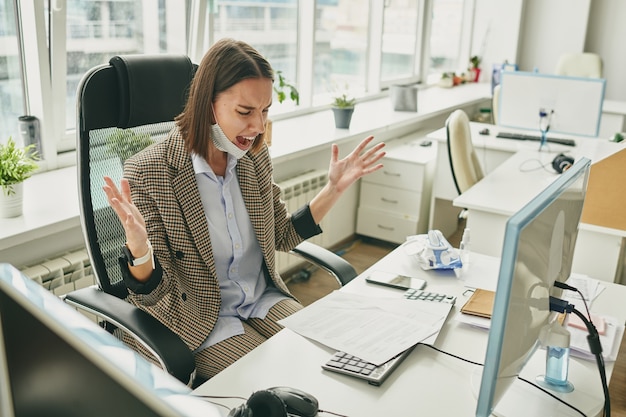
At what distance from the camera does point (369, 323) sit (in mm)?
1477

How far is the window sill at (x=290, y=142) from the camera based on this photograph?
2.03 meters

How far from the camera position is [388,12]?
4.98 meters

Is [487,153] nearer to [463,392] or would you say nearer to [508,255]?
[463,392]

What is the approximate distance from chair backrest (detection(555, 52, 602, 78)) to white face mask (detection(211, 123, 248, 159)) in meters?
4.95

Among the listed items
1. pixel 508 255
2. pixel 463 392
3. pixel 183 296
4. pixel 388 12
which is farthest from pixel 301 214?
pixel 388 12

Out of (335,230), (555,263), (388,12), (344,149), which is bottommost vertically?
(335,230)

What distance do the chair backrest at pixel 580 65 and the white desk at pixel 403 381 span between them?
5.07 meters

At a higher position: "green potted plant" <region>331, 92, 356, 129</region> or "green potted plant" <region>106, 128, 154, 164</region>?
"green potted plant" <region>106, 128, 154, 164</region>

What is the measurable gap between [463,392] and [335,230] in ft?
8.24

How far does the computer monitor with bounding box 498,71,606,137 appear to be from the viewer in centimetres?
360

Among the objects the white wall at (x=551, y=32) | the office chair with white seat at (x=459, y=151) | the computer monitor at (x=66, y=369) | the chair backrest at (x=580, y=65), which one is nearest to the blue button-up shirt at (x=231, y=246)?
the computer monitor at (x=66, y=369)

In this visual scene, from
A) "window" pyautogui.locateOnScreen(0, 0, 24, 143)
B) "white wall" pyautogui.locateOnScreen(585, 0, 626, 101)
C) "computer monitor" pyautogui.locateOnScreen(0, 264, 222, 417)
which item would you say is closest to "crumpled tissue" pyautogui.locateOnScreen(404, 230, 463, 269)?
"computer monitor" pyautogui.locateOnScreen(0, 264, 222, 417)

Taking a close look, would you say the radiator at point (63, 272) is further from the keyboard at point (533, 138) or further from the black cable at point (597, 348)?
the keyboard at point (533, 138)

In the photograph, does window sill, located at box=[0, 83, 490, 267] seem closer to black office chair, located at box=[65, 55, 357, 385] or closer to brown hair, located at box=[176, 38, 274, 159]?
black office chair, located at box=[65, 55, 357, 385]
